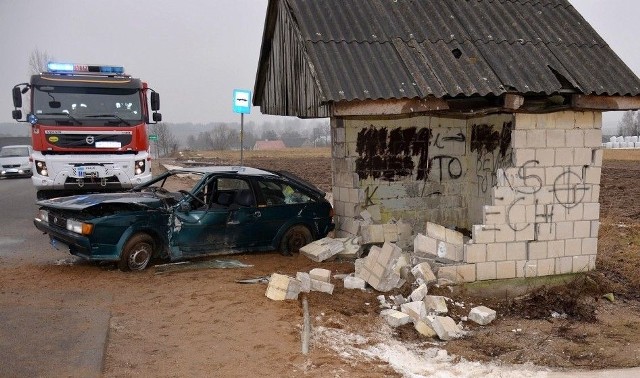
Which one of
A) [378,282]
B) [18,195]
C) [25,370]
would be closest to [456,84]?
[378,282]

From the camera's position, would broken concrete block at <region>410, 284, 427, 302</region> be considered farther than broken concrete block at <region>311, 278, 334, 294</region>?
No

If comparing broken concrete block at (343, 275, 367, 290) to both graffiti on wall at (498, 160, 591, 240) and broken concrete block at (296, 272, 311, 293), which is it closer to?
broken concrete block at (296, 272, 311, 293)

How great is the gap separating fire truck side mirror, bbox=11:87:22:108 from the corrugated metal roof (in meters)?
7.48

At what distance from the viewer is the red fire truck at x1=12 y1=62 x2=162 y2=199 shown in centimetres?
1190

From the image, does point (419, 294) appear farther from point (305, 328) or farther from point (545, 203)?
point (545, 203)

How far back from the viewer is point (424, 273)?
7574 mm

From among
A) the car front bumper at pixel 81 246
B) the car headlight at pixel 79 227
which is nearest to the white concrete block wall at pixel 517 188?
the car front bumper at pixel 81 246

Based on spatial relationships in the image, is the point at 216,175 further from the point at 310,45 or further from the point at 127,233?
the point at 310,45

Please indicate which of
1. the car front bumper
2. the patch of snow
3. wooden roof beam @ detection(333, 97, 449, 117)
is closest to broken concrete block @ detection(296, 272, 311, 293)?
the patch of snow

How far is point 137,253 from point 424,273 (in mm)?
4182

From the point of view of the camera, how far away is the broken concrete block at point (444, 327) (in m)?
6.34

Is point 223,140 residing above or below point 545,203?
below

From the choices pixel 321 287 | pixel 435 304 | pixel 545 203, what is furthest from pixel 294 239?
pixel 545 203

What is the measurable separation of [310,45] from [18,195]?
49.5ft
